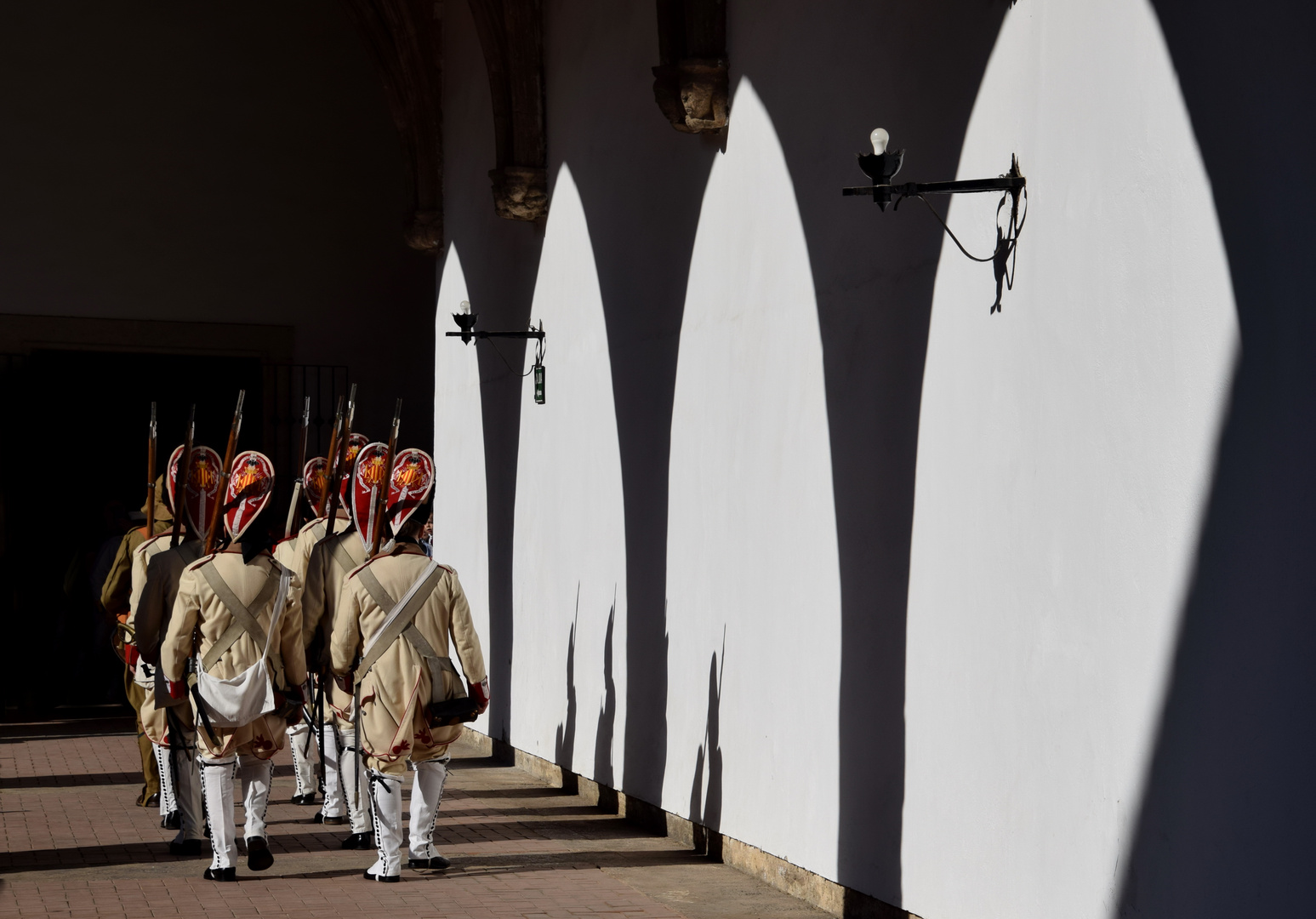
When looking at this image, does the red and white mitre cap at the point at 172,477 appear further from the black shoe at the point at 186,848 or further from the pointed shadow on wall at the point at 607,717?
the pointed shadow on wall at the point at 607,717

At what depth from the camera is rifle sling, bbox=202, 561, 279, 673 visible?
7.31 m

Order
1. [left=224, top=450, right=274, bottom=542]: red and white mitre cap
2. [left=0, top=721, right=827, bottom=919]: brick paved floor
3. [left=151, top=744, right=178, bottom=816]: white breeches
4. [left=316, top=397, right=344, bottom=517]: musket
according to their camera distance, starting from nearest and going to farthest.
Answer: [left=0, top=721, right=827, bottom=919]: brick paved floor
[left=224, top=450, right=274, bottom=542]: red and white mitre cap
[left=151, top=744, right=178, bottom=816]: white breeches
[left=316, top=397, right=344, bottom=517]: musket

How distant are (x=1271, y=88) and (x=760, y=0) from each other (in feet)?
12.7

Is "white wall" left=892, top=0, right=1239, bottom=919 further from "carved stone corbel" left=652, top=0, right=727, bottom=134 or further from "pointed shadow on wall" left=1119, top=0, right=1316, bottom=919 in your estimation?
"carved stone corbel" left=652, top=0, right=727, bottom=134

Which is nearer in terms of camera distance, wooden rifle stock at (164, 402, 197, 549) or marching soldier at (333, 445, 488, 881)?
marching soldier at (333, 445, 488, 881)

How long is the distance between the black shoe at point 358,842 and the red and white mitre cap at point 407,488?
5.97 ft

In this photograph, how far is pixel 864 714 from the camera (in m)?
6.22

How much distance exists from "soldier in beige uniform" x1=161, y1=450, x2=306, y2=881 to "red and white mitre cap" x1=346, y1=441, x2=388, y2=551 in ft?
1.38

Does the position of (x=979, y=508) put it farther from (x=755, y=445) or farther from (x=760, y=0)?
(x=760, y=0)

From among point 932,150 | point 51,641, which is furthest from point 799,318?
point 51,641

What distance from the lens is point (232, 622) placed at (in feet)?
24.1

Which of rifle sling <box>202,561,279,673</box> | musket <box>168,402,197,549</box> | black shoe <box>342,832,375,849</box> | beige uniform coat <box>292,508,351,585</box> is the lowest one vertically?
black shoe <box>342,832,375,849</box>

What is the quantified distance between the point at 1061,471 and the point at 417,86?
9.98 metres

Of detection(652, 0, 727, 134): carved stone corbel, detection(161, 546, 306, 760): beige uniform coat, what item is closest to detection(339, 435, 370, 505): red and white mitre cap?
detection(161, 546, 306, 760): beige uniform coat
